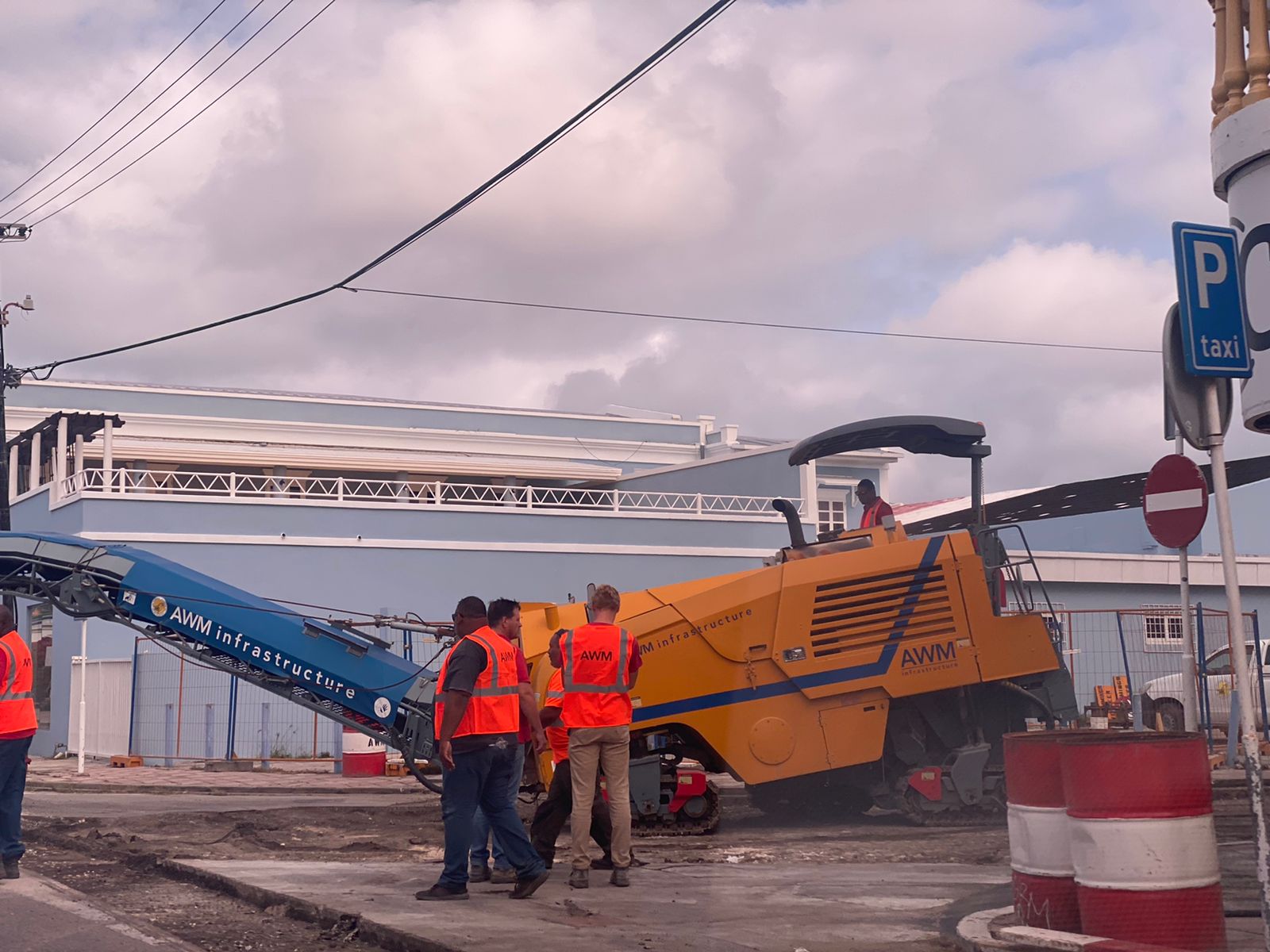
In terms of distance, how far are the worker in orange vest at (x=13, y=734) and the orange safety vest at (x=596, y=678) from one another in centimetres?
367

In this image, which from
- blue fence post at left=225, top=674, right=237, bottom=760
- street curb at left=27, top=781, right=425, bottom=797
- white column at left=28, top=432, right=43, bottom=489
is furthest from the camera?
white column at left=28, top=432, right=43, bottom=489

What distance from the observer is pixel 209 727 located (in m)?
A: 22.7

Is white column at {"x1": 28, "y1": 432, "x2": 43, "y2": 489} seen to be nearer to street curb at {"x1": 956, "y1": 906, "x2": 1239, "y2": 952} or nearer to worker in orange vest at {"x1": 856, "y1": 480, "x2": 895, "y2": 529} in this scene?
worker in orange vest at {"x1": 856, "y1": 480, "x2": 895, "y2": 529}

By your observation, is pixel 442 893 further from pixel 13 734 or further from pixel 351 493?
pixel 351 493

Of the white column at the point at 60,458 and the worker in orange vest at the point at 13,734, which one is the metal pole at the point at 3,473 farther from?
Answer: the worker in orange vest at the point at 13,734

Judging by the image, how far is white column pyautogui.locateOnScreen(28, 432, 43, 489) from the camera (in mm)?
30234

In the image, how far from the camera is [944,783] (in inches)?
463

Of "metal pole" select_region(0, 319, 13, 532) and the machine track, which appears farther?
"metal pole" select_region(0, 319, 13, 532)

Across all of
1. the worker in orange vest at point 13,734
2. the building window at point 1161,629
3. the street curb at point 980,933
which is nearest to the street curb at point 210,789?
the worker in orange vest at point 13,734

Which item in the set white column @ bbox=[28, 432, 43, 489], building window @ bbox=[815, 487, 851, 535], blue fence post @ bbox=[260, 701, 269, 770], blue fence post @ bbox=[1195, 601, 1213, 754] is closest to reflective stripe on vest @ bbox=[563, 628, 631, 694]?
blue fence post @ bbox=[1195, 601, 1213, 754]

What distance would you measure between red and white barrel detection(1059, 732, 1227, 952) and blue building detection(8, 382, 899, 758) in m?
17.7

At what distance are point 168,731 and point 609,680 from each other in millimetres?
16113

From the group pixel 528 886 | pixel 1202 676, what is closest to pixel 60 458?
pixel 1202 676

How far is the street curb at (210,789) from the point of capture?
17505 millimetres
